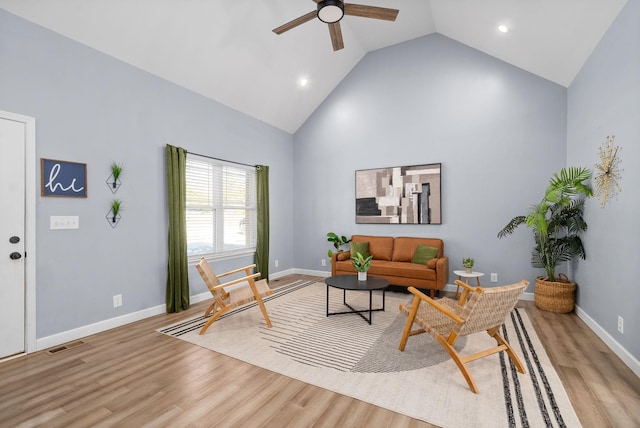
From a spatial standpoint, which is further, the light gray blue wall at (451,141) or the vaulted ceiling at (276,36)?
the light gray blue wall at (451,141)

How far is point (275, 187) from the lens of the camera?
20.4ft

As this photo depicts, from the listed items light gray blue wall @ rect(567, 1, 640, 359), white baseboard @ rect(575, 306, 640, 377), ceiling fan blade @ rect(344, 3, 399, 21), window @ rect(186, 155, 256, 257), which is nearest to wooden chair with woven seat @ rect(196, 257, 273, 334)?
window @ rect(186, 155, 256, 257)

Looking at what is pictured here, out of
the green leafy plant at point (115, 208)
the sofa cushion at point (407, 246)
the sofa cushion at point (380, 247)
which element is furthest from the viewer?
the sofa cushion at point (380, 247)

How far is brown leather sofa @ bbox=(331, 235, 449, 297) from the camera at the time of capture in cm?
454

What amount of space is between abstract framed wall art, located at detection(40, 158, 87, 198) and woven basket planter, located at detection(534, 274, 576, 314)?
5.68 meters

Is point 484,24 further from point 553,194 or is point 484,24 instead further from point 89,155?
point 89,155

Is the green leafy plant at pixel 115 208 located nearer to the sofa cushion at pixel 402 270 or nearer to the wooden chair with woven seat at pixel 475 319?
the wooden chair with woven seat at pixel 475 319

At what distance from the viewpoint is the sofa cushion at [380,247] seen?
543cm

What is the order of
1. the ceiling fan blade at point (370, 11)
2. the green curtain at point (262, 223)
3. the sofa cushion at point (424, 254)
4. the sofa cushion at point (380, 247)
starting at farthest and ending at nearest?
1. the green curtain at point (262, 223)
2. the sofa cushion at point (380, 247)
3. the sofa cushion at point (424, 254)
4. the ceiling fan blade at point (370, 11)

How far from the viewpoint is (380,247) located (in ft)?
18.0

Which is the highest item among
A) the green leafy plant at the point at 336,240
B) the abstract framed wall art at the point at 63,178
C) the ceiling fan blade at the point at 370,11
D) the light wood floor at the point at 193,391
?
the ceiling fan blade at the point at 370,11

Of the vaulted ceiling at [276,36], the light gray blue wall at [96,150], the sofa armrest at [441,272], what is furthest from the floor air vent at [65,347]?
the sofa armrest at [441,272]

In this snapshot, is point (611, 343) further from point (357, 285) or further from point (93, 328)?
point (93, 328)

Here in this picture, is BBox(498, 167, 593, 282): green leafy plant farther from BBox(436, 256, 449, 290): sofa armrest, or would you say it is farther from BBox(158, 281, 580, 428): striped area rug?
BBox(436, 256, 449, 290): sofa armrest
